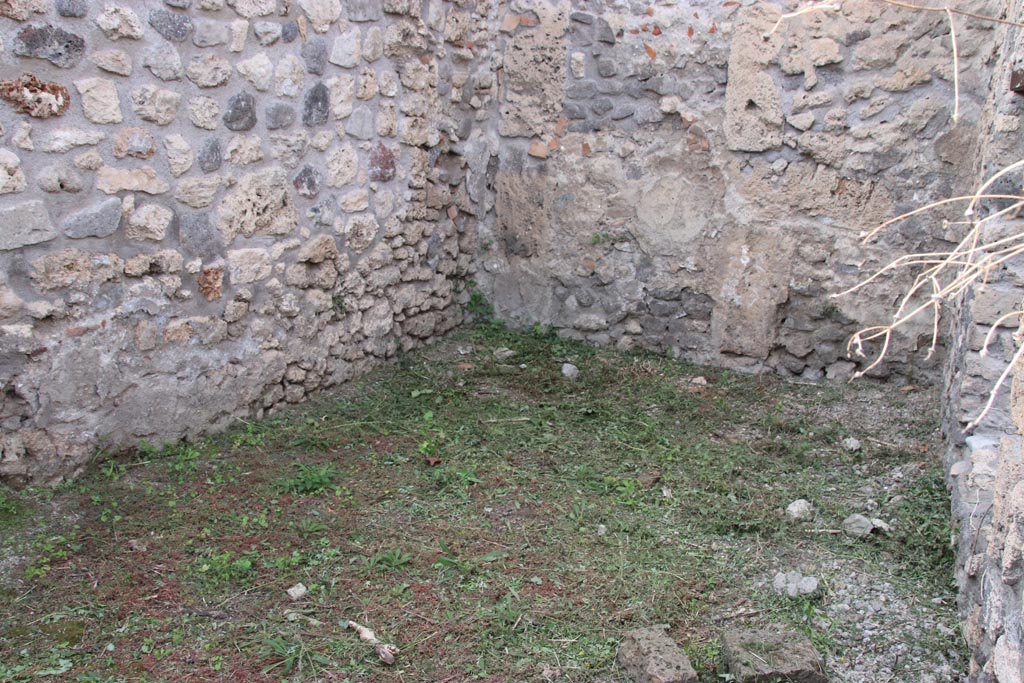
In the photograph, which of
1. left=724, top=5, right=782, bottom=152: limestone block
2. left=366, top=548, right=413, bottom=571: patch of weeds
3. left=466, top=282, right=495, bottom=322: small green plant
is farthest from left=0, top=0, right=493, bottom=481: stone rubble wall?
left=724, top=5, right=782, bottom=152: limestone block

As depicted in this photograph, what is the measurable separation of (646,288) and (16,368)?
3.13 meters

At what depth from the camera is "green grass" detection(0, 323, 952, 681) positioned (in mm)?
A: 2717

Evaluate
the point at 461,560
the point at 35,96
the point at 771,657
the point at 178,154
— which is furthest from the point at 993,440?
the point at 35,96

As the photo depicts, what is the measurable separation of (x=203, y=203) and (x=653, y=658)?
245cm

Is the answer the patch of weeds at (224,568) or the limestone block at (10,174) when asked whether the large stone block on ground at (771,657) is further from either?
the limestone block at (10,174)

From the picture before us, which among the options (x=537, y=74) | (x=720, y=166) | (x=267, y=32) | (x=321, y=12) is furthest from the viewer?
(x=537, y=74)

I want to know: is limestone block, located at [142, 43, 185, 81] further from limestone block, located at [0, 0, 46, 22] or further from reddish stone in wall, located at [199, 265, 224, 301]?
reddish stone in wall, located at [199, 265, 224, 301]

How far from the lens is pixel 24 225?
3.17 meters

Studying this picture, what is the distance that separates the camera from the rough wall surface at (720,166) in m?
4.39

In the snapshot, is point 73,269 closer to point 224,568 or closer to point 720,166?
point 224,568

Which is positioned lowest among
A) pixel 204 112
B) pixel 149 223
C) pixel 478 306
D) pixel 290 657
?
pixel 290 657

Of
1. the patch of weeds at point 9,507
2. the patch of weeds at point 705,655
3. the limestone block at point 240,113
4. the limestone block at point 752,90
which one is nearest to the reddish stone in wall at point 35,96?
the limestone block at point 240,113

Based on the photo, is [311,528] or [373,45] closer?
[311,528]

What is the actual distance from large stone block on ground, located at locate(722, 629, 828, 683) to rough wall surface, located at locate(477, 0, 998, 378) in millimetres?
Answer: 2361
